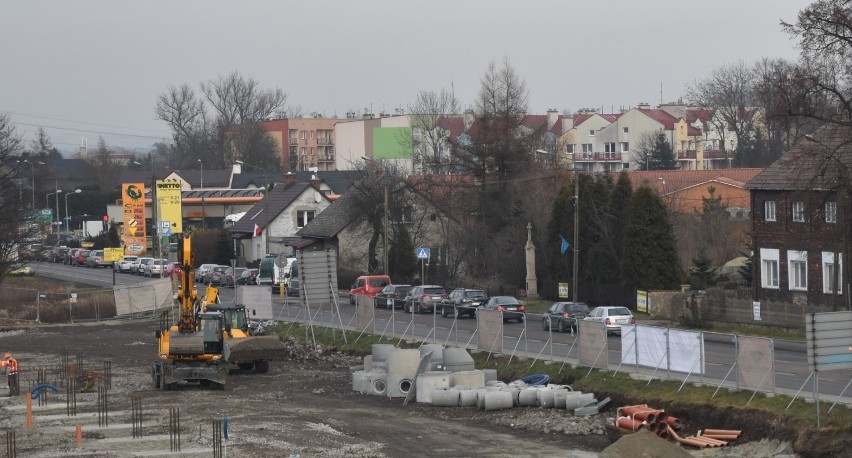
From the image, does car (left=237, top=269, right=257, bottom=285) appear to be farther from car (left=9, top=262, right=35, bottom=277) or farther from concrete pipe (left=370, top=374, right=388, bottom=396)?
concrete pipe (left=370, top=374, right=388, bottom=396)

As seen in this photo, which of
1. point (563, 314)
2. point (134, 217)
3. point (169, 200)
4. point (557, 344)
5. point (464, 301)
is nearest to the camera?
point (557, 344)

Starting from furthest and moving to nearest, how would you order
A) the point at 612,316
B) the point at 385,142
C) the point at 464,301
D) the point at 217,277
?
the point at 385,142 < the point at 217,277 < the point at 464,301 < the point at 612,316

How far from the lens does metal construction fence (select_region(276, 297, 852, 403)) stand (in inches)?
1107

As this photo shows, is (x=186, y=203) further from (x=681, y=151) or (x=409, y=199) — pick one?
(x=681, y=151)

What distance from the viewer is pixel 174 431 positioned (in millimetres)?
29094

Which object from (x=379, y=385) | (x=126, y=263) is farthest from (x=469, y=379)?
(x=126, y=263)

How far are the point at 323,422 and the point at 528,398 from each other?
5.35 meters

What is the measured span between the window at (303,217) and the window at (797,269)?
43.6m

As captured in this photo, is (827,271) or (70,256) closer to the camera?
(827,271)

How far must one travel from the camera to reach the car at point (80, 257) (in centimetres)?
10562

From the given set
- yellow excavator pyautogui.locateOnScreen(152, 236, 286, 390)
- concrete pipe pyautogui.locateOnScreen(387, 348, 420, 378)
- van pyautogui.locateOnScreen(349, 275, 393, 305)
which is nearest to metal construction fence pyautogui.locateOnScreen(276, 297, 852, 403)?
concrete pipe pyautogui.locateOnScreen(387, 348, 420, 378)

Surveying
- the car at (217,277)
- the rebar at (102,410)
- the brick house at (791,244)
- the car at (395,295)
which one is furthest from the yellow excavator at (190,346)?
the car at (217,277)

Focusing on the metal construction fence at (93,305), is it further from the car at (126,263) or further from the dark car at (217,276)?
the car at (126,263)

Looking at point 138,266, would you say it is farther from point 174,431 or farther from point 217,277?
point 174,431
